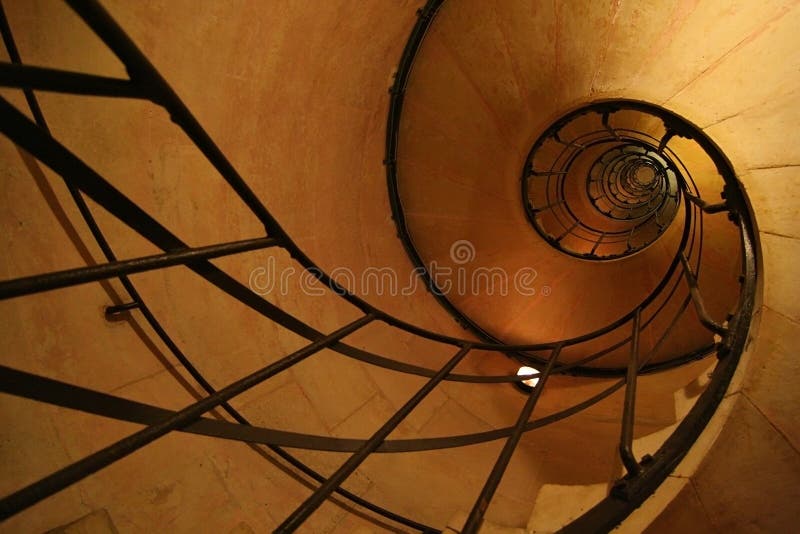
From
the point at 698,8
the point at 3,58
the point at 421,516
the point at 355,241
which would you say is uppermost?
the point at 698,8

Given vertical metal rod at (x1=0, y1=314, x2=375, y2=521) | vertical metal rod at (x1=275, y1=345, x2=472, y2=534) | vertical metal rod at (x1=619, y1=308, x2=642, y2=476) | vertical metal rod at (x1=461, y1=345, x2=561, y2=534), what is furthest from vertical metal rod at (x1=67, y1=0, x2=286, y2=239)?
vertical metal rod at (x1=619, y1=308, x2=642, y2=476)

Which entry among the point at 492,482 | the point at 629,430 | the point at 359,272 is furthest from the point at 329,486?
the point at 359,272

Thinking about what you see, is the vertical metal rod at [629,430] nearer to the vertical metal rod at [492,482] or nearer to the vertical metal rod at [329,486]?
the vertical metal rod at [492,482]

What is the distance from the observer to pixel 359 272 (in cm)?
440

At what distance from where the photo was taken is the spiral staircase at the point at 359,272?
1593mm

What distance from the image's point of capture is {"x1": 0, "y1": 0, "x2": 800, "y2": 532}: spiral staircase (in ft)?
5.23

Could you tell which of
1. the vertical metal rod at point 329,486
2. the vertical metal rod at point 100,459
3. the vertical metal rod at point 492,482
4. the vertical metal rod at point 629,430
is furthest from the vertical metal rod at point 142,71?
the vertical metal rod at point 629,430

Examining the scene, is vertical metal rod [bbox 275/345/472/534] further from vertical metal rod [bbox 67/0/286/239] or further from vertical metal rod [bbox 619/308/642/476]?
vertical metal rod [bbox 67/0/286/239]

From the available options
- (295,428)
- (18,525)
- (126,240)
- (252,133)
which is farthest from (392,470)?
(252,133)

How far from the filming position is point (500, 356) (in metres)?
5.13

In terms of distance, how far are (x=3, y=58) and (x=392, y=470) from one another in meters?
3.21

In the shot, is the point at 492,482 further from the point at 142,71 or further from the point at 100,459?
the point at 142,71

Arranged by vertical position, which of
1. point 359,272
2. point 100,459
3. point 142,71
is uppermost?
point 142,71

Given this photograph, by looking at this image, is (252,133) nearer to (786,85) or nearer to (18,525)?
(18,525)
